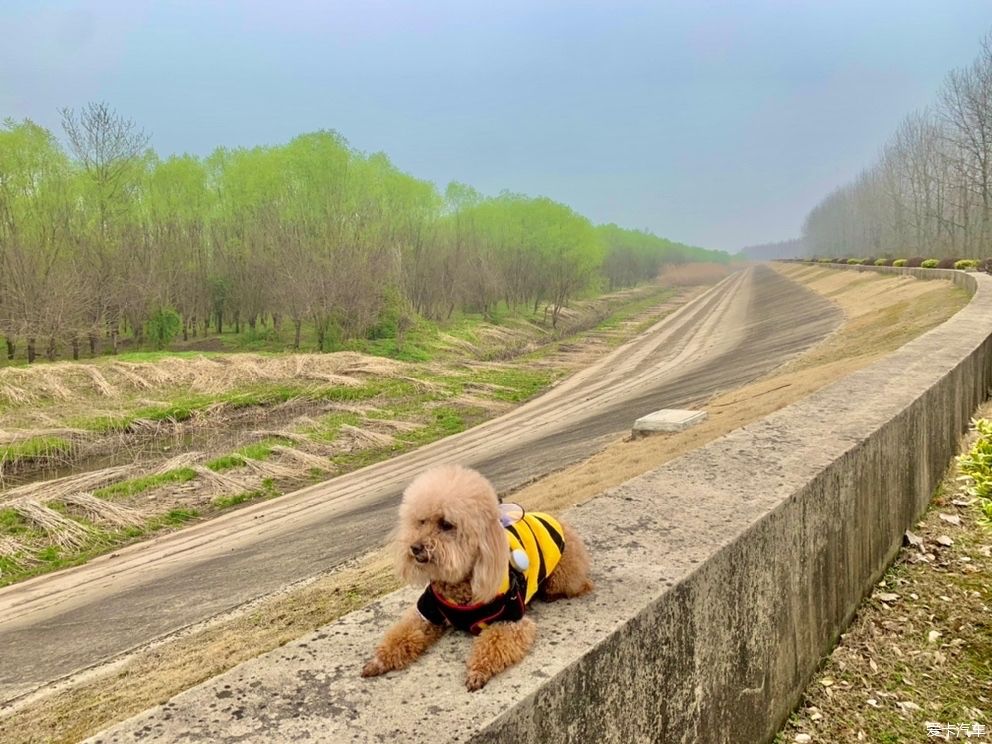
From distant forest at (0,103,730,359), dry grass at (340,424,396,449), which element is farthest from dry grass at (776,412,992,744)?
distant forest at (0,103,730,359)

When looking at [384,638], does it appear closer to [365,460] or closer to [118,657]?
A: [118,657]

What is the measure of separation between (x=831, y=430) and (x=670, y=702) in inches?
116

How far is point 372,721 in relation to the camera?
74.7 inches

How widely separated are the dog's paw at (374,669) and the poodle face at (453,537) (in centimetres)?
30

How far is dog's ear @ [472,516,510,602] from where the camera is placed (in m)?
2.23

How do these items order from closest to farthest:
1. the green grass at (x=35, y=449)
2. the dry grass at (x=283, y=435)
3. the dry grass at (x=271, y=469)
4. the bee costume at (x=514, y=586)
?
1. the bee costume at (x=514, y=586)
2. the dry grass at (x=271, y=469)
3. the green grass at (x=35, y=449)
4. the dry grass at (x=283, y=435)

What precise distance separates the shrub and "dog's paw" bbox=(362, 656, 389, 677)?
39.0 metres

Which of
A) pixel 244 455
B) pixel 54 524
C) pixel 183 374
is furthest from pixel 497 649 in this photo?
pixel 183 374

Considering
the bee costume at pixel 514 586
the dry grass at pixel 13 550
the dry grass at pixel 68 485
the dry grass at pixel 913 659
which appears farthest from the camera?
the dry grass at pixel 68 485

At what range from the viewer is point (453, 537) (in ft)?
7.33

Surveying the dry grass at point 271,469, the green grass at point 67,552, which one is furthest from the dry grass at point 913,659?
the dry grass at point 271,469

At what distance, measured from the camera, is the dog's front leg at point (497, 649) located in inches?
80.7

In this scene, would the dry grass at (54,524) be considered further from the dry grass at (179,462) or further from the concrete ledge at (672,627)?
the concrete ledge at (672,627)

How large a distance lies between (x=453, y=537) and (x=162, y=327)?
39203 millimetres
